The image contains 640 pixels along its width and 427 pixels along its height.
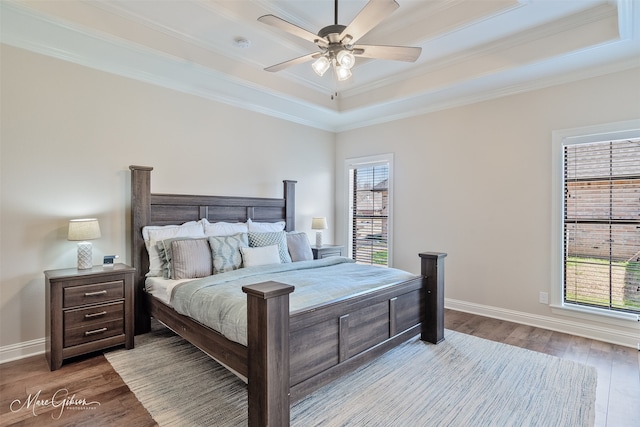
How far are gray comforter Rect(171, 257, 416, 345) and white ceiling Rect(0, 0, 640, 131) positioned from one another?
2.30 metres

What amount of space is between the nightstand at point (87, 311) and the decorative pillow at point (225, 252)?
0.78 m

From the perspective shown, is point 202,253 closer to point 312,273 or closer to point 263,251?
point 263,251

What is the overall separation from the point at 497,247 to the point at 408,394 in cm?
249

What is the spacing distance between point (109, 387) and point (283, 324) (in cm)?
164

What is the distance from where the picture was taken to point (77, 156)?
3191 millimetres

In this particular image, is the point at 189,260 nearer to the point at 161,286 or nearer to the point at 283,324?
the point at 161,286

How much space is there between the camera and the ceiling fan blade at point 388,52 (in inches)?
96.6

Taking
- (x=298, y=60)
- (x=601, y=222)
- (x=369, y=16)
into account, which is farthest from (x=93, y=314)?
(x=601, y=222)

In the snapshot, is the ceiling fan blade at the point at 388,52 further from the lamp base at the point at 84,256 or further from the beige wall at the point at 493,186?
the lamp base at the point at 84,256

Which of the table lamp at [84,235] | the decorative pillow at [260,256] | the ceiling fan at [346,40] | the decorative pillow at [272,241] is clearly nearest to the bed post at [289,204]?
the decorative pillow at [272,241]

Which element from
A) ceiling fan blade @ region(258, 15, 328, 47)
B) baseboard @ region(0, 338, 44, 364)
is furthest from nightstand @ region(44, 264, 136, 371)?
ceiling fan blade @ region(258, 15, 328, 47)

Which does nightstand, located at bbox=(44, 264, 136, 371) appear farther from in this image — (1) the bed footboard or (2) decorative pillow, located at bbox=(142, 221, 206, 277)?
(1) the bed footboard

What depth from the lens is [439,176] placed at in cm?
454

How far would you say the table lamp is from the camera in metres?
2.89
